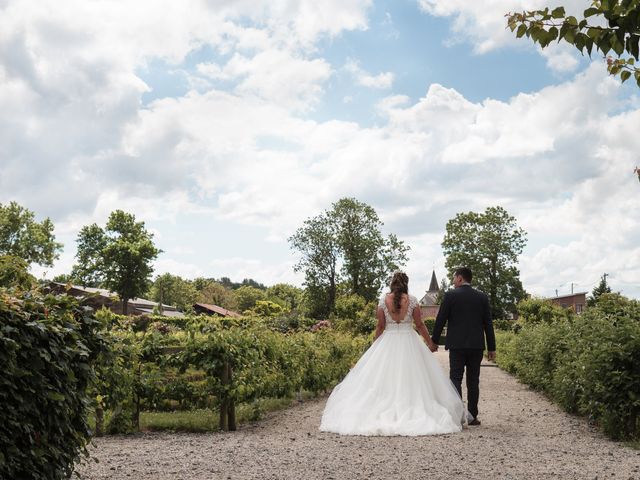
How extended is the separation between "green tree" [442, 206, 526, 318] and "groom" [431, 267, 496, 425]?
153 feet

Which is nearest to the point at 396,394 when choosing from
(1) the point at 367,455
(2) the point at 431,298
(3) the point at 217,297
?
(1) the point at 367,455

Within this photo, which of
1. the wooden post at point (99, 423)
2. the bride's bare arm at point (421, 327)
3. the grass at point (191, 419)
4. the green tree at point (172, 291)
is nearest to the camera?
the wooden post at point (99, 423)

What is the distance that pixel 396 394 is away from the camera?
31.1ft

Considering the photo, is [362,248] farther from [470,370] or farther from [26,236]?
[470,370]

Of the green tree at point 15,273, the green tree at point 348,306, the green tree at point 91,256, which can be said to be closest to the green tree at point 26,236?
the green tree at point 91,256

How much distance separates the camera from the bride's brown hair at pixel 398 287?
991 centimetres

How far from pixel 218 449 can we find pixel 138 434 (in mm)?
1967

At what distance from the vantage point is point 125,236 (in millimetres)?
63281

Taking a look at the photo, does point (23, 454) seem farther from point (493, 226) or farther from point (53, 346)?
point (493, 226)

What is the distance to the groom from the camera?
31.9 feet

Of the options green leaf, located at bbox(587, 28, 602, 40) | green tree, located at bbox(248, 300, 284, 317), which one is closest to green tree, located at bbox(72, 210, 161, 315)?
green tree, located at bbox(248, 300, 284, 317)

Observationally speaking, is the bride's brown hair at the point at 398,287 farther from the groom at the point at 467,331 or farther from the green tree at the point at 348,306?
the green tree at the point at 348,306

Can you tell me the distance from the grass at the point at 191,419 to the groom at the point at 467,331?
2.99 metres

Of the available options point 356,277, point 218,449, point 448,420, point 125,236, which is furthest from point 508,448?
point 125,236
